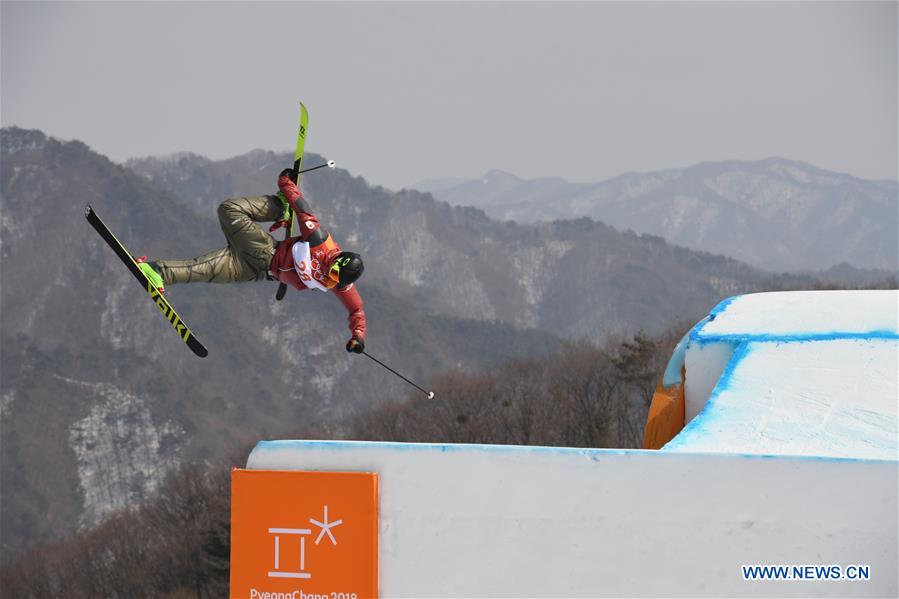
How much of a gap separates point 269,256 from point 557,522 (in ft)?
11.0

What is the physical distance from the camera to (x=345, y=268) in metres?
8.48

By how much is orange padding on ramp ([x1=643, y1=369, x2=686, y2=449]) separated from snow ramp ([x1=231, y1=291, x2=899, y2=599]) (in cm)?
334

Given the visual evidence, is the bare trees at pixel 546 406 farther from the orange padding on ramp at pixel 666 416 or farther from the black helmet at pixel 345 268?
the black helmet at pixel 345 268

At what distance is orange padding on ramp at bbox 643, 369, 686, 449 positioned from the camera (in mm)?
10523

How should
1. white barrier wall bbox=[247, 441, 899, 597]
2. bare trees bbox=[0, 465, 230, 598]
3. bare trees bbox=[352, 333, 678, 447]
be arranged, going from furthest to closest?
bare trees bbox=[352, 333, 678, 447] < bare trees bbox=[0, 465, 230, 598] < white barrier wall bbox=[247, 441, 899, 597]

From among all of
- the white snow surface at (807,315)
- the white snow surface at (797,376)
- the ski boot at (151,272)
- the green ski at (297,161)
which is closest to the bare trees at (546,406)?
the white snow surface at (807,315)

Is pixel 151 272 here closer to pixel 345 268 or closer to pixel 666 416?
pixel 345 268

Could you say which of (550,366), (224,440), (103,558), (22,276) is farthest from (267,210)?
(22,276)

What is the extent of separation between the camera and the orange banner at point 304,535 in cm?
688

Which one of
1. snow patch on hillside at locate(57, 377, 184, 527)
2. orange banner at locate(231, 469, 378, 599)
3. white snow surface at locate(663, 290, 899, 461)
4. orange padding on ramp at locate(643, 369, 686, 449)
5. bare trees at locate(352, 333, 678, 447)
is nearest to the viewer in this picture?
orange banner at locate(231, 469, 378, 599)

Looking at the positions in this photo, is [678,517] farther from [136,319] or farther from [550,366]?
[136,319]

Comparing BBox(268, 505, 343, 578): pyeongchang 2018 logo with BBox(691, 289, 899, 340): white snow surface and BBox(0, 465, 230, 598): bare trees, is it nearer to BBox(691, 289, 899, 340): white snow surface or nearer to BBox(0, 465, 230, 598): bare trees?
BBox(691, 289, 899, 340): white snow surface

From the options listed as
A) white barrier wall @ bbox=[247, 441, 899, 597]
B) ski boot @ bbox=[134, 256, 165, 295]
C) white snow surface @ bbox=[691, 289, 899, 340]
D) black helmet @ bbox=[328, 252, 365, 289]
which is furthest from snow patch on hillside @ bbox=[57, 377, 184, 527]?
white barrier wall @ bbox=[247, 441, 899, 597]

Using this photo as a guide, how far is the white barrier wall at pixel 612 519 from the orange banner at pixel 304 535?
11 cm
